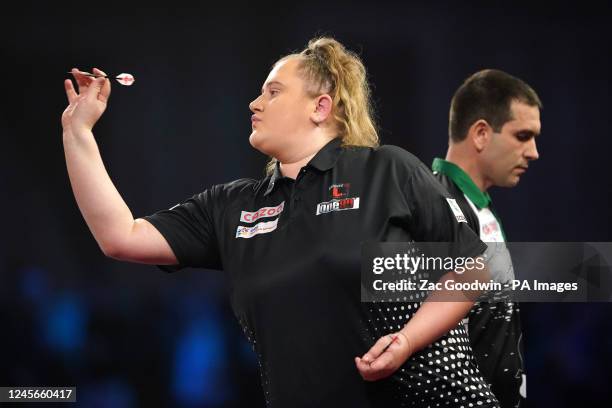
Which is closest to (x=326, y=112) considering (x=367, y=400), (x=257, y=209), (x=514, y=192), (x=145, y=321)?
(x=257, y=209)

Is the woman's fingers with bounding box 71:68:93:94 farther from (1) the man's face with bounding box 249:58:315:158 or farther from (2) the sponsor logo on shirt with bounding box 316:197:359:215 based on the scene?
(2) the sponsor logo on shirt with bounding box 316:197:359:215

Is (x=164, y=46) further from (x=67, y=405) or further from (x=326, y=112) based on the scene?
(x=326, y=112)

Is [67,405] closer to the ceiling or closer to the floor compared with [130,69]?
closer to the floor

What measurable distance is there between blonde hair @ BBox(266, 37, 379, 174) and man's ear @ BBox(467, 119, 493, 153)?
2.23 ft

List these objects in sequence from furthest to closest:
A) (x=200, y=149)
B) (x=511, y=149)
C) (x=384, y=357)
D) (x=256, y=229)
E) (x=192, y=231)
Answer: (x=200, y=149)
(x=511, y=149)
(x=192, y=231)
(x=256, y=229)
(x=384, y=357)

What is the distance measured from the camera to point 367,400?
151 cm

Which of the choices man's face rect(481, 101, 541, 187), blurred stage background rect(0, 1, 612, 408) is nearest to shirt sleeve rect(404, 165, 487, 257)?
man's face rect(481, 101, 541, 187)

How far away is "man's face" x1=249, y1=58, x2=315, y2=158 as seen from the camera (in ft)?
5.79

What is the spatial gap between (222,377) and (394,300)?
2009 millimetres

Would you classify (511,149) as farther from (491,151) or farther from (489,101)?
(489,101)

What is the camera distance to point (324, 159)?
5.62ft

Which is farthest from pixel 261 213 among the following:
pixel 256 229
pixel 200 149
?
pixel 200 149

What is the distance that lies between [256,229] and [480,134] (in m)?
1.07

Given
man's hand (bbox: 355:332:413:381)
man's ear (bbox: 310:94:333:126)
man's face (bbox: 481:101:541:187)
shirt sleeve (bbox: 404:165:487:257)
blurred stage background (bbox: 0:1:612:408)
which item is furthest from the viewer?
blurred stage background (bbox: 0:1:612:408)
